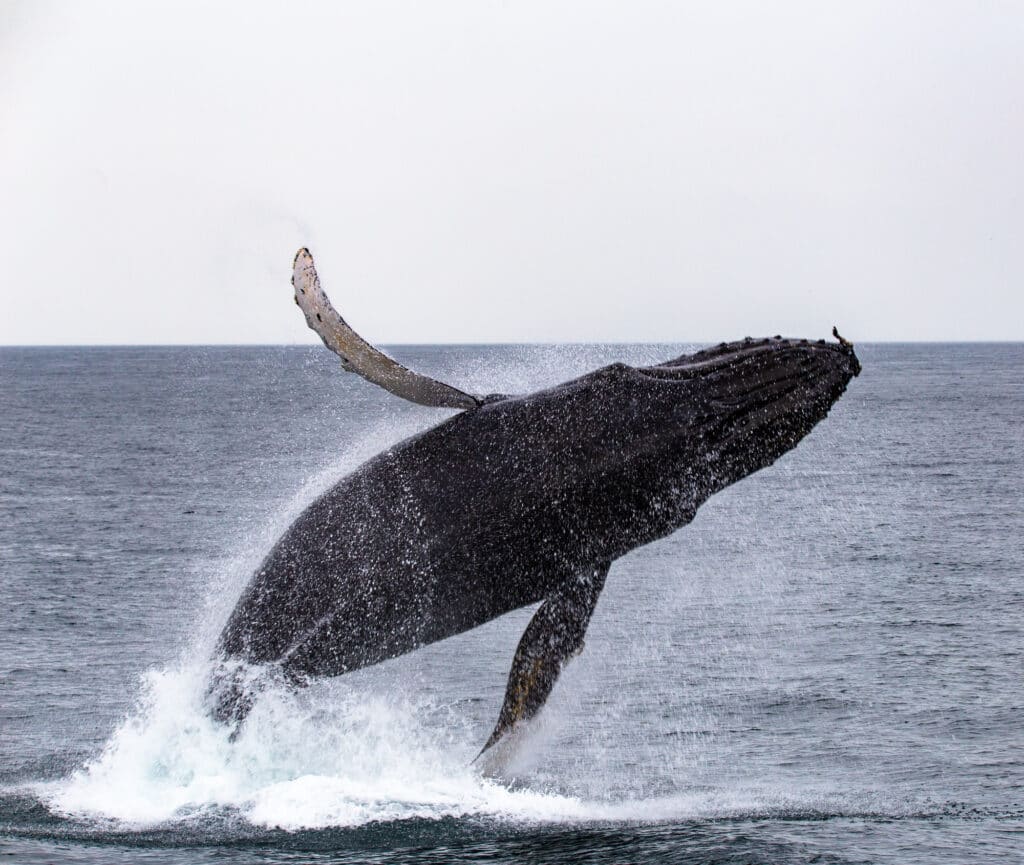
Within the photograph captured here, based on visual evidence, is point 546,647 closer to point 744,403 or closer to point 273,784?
point 744,403

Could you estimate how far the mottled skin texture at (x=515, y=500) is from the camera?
39.2 ft

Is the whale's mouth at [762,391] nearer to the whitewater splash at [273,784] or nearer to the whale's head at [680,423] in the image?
the whale's head at [680,423]

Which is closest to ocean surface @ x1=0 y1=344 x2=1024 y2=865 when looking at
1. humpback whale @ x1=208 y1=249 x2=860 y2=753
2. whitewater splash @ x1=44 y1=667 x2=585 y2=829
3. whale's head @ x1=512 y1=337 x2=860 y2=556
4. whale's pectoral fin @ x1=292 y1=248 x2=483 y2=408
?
whitewater splash @ x1=44 y1=667 x2=585 y2=829

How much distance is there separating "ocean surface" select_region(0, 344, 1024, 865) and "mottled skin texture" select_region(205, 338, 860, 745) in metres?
0.68

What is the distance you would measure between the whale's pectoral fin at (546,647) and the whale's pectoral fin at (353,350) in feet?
6.90

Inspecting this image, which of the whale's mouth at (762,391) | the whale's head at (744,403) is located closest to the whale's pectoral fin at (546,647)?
the whale's head at (744,403)

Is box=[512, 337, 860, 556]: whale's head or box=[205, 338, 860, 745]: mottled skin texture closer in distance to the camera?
box=[512, 337, 860, 556]: whale's head

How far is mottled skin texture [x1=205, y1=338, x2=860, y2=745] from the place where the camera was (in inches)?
471

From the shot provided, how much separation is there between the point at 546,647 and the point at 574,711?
7.89 m

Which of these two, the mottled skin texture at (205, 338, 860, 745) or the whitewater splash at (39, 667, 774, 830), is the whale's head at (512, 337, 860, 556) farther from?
the whitewater splash at (39, 667, 774, 830)

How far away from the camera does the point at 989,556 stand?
39.0m

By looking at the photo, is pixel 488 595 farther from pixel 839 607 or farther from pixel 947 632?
pixel 839 607

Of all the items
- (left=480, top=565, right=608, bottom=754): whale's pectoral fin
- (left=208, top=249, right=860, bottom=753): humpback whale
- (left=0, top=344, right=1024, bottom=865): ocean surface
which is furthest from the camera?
(left=0, top=344, right=1024, bottom=865): ocean surface

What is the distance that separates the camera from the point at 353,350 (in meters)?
11.7
